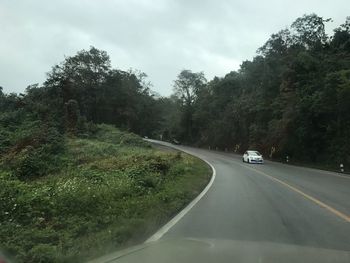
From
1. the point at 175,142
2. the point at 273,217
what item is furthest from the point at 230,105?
the point at 273,217

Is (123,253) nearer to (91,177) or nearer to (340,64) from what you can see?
(91,177)

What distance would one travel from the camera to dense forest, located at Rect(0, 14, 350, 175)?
45.3 metres

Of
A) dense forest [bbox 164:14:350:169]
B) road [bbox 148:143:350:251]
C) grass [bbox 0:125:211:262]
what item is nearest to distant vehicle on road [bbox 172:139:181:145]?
dense forest [bbox 164:14:350:169]

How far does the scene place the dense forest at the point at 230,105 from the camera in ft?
149

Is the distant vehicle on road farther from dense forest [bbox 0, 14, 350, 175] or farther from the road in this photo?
the road

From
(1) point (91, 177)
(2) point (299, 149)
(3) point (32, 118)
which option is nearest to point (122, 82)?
(3) point (32, 118)

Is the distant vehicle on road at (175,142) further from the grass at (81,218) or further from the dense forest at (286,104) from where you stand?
the grass at (81,218)

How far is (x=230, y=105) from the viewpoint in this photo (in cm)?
8881

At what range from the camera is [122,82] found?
9012 cm

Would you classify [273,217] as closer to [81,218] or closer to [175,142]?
[81,218]

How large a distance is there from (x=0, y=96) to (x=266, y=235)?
203 feet

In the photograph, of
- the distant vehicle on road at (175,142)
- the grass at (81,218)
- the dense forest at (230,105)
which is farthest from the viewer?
the distant vehicle on road at (175,142)

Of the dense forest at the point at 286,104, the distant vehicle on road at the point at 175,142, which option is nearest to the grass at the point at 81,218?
the dense forest at the point at 286,104

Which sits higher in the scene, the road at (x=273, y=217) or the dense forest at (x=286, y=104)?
the dense forest at (x=286, y=104)
